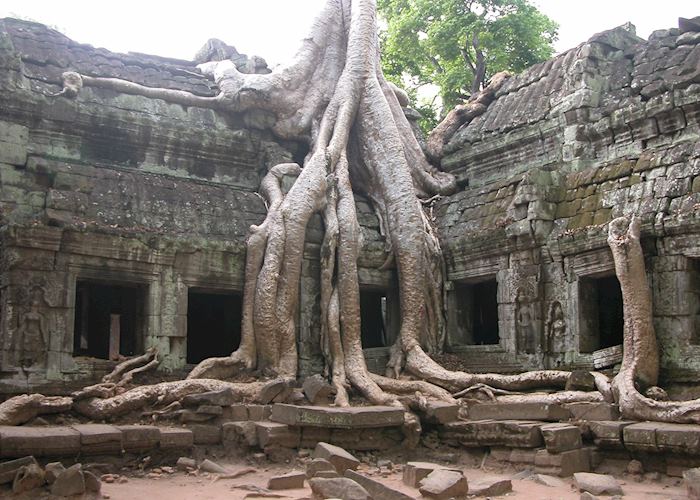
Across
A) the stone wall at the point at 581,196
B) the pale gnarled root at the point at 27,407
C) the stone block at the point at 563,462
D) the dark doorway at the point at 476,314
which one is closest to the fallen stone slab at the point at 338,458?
the stone block at the point at 563,462

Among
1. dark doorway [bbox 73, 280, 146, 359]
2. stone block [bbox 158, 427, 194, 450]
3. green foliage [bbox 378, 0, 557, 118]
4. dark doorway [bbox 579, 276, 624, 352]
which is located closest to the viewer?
stone block [bbox 158, 427, 194, 450]

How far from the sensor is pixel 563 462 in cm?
723

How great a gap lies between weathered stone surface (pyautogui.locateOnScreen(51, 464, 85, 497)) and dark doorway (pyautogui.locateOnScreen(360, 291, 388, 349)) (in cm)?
650

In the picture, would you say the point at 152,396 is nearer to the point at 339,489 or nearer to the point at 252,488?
the point at 252,488

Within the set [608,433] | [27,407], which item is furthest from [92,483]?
[608,433]

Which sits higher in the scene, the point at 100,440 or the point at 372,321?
the point at 372,321

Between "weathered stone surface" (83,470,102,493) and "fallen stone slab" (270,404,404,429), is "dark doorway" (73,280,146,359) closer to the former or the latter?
"fallen stone slab" (270,404,404,429)

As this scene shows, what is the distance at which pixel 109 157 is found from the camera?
1023cm

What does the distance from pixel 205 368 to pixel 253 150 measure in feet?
10.9

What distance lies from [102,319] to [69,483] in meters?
5.98

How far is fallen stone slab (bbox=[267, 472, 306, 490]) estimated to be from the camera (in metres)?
6.52

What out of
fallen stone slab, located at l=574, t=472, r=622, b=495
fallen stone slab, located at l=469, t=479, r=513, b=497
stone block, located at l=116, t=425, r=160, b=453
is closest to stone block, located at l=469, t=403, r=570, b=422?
fallen stone slab, located at l=574, t=472, r=622, b=495

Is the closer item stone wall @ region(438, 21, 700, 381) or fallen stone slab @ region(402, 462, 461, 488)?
fallen stone slab @ region(402, 462, 461, 488)

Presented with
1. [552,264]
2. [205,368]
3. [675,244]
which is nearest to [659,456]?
[675,244]
